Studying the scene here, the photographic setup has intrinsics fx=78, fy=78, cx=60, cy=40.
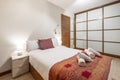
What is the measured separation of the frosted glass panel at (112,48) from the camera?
3.25m

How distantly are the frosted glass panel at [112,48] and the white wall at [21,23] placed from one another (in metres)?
2.59

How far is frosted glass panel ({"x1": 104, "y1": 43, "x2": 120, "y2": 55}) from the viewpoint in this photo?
10.7 feet

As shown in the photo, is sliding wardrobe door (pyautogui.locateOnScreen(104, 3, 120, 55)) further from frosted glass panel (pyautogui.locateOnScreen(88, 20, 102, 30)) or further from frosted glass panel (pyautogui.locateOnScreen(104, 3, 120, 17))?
frosted glass panel (pyautogui.locateOnScreen(88, 20, 102, 30))

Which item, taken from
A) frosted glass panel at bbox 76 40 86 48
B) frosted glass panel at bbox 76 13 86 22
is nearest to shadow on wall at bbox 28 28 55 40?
frosted glass panel at bbox 76 40 86 48

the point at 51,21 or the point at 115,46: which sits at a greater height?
the point at 51,21

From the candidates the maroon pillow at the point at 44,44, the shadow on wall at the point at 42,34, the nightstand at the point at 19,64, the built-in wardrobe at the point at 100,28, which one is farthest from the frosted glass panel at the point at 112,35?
the nightstand at the point at 19,64

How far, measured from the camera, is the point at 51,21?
3377 mm

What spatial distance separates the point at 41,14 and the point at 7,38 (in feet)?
4.80

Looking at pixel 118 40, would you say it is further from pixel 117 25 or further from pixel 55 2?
pixel 55 2

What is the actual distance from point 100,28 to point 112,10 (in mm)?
870

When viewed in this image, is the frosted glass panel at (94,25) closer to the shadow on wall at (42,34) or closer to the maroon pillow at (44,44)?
the shadow on wall at (42,34)

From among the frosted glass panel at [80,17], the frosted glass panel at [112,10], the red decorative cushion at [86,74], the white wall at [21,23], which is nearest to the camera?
the red decorative cushion at [86,74]

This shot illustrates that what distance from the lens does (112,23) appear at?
10.9ft

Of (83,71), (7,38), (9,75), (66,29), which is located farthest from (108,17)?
(9,75)
